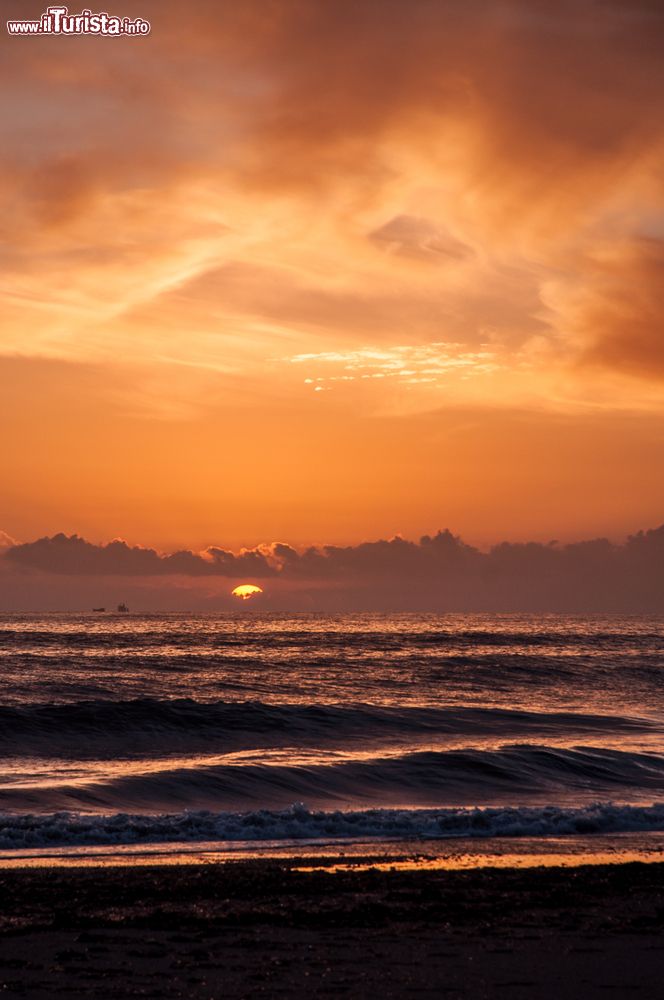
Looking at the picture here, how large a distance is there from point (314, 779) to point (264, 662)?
35593 millimetres

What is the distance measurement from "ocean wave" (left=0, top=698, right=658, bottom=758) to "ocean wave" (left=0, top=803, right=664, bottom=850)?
10.3 meters

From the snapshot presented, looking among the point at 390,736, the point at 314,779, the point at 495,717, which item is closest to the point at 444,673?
the point at 495,717

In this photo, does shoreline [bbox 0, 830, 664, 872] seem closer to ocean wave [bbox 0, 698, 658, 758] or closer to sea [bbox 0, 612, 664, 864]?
sea [bbox 0, 612, 664, 864]

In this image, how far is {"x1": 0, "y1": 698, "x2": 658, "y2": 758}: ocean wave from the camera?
30453 mm

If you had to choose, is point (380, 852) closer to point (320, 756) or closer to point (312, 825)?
point (312, 825)

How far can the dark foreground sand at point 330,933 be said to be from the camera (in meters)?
9.02

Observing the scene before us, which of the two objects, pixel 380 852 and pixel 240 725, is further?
pixel 240 725

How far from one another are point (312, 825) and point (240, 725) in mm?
15650

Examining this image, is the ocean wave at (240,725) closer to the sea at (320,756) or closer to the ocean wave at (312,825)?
the sea at (320,756)

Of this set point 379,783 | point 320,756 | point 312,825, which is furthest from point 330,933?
point 320,756

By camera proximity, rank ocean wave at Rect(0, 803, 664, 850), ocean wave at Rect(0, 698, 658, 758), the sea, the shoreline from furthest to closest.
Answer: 1. ocean wave at Rect(0, 698, 658, 758)
2. the sea
3. ocean wave at Rect(0, 803, 664, 850)
4. the shoreline

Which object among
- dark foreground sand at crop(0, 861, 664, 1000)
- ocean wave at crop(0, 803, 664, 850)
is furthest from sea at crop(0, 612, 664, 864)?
dark foreground sand at crop(0, 861, 664, 1000)

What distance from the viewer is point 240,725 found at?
3416cm

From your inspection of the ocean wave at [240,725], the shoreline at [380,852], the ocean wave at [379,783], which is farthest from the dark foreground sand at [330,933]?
the ocean wave at [240,725]
